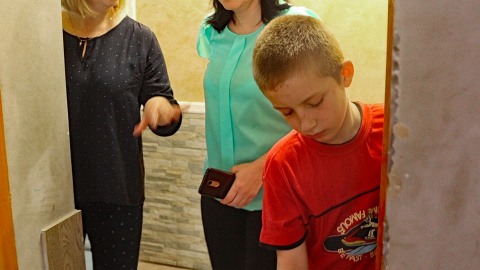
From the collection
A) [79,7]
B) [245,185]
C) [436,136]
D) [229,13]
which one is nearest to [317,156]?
[245,185]

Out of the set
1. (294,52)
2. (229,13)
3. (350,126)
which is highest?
(229,13)

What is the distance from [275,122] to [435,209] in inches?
29.0

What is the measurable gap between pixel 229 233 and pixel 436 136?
859mm

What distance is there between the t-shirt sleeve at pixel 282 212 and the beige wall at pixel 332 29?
135 cm

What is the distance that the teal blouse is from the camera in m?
1.12

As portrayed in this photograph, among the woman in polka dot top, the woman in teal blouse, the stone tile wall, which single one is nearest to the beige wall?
the stone tile wall

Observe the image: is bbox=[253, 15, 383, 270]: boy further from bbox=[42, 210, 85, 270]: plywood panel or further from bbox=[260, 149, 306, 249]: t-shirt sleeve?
bbox=[42, 210, 85, 270]: plywood panel

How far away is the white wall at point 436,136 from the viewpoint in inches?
14.2

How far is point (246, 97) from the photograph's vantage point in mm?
1124

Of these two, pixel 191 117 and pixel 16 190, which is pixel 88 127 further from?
pixel 191 117

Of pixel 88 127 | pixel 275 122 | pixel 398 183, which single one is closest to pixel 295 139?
pixel 275 122

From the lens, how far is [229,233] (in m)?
1.18

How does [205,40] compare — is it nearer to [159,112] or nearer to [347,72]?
[159,112]

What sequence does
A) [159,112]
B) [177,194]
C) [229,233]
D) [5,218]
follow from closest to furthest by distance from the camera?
[5,218] → [229,233] → [159,112] → [177,194]
